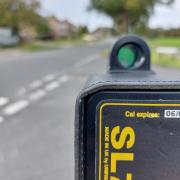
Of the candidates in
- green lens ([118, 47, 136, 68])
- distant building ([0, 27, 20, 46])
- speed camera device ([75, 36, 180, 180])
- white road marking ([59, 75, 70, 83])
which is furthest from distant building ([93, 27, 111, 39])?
speed camera device ([75, 36, 180, 180])

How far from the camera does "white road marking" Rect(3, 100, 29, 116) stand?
873 cm

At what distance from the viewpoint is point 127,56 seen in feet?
A: 9.87

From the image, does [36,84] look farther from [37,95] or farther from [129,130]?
Result: [129,130]

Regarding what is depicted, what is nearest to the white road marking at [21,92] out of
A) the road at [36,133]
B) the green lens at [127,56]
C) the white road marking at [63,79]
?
the road at [36,133]

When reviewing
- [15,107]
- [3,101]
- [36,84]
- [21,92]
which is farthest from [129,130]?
[36,84]

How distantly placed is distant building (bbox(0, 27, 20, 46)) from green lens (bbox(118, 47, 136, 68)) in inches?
1821

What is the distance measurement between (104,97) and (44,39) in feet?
261

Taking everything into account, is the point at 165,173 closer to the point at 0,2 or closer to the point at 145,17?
the point at 0,2

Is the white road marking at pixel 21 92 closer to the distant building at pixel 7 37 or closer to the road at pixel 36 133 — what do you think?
the road at pixel 36 133

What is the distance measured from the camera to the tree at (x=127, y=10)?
6588 centimetres

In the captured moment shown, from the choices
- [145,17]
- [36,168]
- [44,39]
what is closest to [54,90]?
[36,168]

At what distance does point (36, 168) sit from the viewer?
16.4 feet

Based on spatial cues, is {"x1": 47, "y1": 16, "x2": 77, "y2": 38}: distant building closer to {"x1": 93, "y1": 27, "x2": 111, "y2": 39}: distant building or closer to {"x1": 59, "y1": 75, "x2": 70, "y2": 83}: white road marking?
{"x1": 93, "y1": 27, "x2": 111, "y2": 39}: distant building

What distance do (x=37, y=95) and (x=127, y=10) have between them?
5964 centimetres
